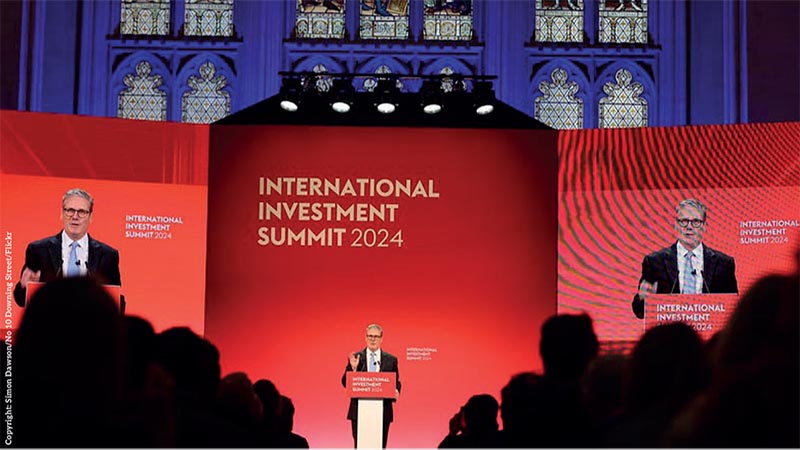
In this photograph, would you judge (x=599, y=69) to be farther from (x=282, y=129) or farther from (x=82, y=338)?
(x=82, y=338)

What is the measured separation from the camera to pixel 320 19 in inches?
516

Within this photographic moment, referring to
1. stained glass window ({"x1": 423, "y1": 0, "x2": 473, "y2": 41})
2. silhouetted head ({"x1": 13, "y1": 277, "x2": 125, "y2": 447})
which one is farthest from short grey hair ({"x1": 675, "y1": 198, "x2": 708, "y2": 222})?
silhouetted head ({"x1": 13, "y1": 277, "x2": 125, "y2": 447})

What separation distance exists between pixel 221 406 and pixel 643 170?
671 cm

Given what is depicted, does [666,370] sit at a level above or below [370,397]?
above

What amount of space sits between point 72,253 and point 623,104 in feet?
24.1

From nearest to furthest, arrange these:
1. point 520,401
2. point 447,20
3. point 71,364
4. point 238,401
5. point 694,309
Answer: point 71,364
point 520,401
point 238,401
point 694,309
point 447,20

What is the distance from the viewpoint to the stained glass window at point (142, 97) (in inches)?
508

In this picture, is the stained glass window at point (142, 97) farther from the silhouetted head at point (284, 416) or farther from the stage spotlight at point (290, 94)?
the silhouetted head at point (284, 416)

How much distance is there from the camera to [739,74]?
12.3 meters

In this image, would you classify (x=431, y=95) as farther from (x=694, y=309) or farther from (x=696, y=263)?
(x=694, y=309)

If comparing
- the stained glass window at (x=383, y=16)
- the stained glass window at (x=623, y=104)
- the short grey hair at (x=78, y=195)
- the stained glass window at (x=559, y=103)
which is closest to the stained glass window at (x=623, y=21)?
the stained glass window at (x=623, y=104)

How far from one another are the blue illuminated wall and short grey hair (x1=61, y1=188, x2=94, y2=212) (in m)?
4.20

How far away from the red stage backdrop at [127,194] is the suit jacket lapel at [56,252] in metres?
0.06

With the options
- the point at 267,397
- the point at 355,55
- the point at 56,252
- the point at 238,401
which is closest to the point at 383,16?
the point at 355,55
